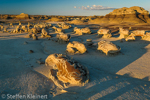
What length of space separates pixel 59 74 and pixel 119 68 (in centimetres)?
419

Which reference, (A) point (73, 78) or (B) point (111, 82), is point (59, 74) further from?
(B) point (111, 82)

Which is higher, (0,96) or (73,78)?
(73,78)

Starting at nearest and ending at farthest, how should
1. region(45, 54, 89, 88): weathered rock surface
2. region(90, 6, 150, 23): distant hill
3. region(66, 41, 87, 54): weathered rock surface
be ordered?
region(45, 54, 89, 88): weathered rock surface, region(66, 41, 87, 54): weathered rock surface, region(90, 6, 150, 23): distant hill

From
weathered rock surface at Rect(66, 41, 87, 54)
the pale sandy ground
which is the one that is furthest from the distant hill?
the pale sandy ground

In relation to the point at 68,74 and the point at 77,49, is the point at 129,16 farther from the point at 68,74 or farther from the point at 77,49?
the point at 68,74

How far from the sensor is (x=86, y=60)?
318 inches

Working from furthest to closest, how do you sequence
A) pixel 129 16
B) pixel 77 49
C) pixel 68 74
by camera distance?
pixel 129 16
pixel 77 49
pixel 68 74

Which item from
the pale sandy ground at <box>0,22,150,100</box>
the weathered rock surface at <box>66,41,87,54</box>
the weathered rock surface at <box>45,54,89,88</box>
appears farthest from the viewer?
the weathered rock surface at <box>66,41,87,54</box>

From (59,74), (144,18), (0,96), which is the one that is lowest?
(0,96)

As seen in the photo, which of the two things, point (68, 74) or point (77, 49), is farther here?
point (77, 49)

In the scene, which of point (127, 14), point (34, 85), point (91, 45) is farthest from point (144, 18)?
point (34, 85)

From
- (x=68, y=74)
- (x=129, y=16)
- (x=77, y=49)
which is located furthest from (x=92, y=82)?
(x=129, y=16)

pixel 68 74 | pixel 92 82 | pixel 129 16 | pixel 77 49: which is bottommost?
pixel 92 82

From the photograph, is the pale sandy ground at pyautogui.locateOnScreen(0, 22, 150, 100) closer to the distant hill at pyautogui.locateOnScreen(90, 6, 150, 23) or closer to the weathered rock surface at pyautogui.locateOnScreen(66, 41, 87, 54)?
the weathered rock surface at pyautogui.locateOnScreen(66, 41, 87, 54)
